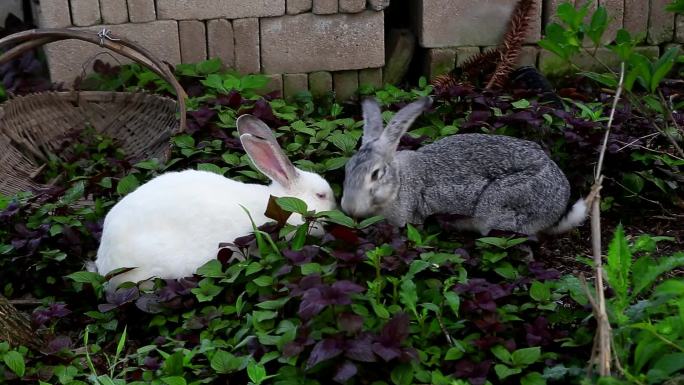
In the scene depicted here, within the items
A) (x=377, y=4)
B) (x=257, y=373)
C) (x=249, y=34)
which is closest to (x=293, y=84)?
(x=249, y=34)

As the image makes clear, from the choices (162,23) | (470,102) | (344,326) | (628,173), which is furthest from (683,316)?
(162,23)

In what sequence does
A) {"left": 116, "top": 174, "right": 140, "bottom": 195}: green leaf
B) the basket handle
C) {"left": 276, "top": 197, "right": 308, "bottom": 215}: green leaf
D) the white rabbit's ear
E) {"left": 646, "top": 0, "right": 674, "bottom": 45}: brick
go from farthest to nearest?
{"left": 646, "top": 0, "right": 674, "bottom": 45}: brick → the basket handle → {"left": 116, "top": 174, "right": 140, "bottom": 195}: green leaf → the white rabbit's ear → {"left": 276, "top": 197, "right": 308, "bottom": 215}: green leaf

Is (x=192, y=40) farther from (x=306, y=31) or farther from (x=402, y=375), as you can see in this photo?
(x=402, y=375)

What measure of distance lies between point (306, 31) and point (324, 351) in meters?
3.49

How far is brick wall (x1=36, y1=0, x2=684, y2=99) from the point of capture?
565 cm

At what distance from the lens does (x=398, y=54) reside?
6.17m

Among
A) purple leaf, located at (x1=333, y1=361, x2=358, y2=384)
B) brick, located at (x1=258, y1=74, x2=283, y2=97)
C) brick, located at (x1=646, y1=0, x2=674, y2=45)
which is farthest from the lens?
brick, located at (x1=646, y1=0, x2=674, y2=45)

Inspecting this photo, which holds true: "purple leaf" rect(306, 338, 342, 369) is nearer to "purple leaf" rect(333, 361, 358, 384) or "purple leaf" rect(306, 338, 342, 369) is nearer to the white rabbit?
"purple leaf" rect(333, 361, 358, 384)

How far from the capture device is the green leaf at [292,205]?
11.6 ft

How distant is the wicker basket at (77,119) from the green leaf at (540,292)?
229 centimetres

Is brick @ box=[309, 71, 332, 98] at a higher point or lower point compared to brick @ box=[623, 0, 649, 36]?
lower

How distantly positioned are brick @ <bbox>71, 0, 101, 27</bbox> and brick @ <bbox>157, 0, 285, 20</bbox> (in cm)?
41

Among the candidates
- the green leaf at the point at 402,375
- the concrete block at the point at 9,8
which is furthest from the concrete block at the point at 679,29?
the concrete block at the point at 9,8

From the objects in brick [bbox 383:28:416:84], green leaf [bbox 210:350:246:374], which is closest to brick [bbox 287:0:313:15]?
brick [bbox 383:28:416:84]
